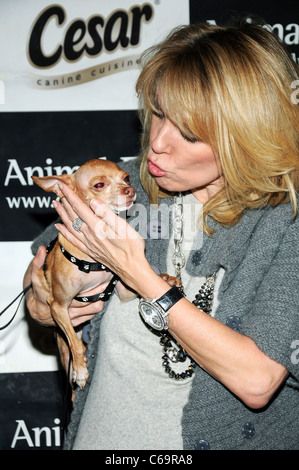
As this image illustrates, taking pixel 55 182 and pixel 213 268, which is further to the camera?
pixel 55 182

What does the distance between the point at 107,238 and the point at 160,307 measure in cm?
24

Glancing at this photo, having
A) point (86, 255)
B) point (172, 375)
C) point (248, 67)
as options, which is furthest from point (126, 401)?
point (248, 67)

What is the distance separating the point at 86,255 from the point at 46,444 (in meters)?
1.32

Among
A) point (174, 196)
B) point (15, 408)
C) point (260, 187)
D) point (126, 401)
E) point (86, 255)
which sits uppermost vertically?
point (260, 187)

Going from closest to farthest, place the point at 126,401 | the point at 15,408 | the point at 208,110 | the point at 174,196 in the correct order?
the point at 208,110
the point at 126,401
the point at 174,196
the point at 15,408

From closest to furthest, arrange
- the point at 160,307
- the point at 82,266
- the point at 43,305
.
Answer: the point at 160,307 → the point at 82,266 → the point at 43,305

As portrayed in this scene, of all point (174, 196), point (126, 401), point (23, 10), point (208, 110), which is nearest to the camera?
point (208, 110)

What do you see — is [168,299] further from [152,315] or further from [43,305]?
[43,305]

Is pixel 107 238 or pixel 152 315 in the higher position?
pixel 107 238

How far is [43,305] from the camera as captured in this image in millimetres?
1574

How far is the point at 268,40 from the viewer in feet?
4.23

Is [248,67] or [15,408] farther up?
[248,67]

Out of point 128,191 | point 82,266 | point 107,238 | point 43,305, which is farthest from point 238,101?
point 43,305

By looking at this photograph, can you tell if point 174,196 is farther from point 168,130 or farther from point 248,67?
point 248,67
